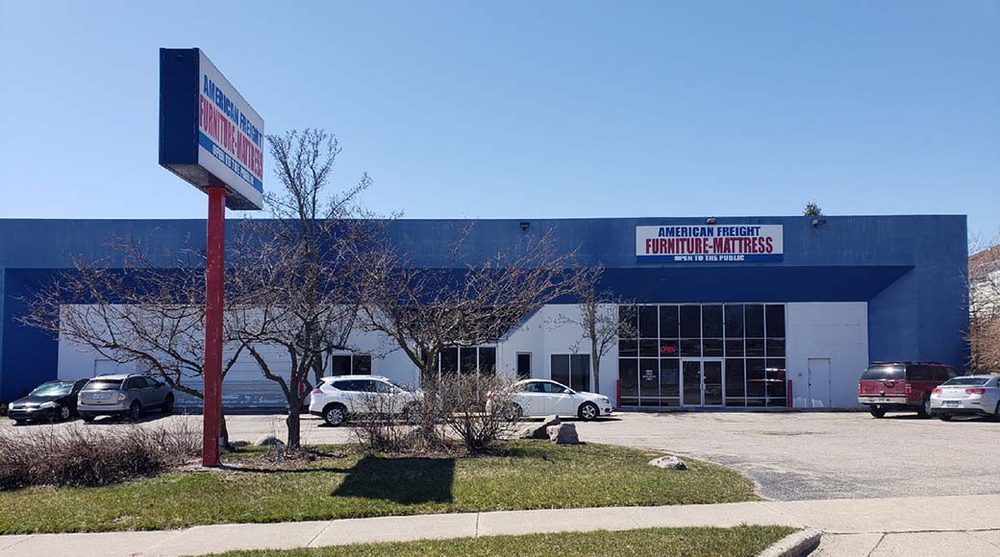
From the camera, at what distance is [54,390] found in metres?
27.0

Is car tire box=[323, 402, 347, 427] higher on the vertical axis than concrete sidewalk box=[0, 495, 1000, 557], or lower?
lower

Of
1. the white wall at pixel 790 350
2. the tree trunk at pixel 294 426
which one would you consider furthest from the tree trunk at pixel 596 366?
the tree trunk at pixel 294 426

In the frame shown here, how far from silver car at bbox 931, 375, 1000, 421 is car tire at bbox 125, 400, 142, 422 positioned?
2492cm

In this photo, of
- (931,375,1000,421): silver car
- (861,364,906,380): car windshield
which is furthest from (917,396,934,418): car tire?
(861,364,906,380): car windshield

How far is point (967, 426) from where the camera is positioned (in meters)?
23.0

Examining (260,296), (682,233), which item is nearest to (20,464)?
(260,296)

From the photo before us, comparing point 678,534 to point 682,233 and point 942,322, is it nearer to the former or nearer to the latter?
point 682,233

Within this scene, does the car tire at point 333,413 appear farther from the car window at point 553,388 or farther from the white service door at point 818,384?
the white service door at point 818,384

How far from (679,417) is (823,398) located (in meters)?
8.39

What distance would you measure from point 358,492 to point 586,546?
379cm

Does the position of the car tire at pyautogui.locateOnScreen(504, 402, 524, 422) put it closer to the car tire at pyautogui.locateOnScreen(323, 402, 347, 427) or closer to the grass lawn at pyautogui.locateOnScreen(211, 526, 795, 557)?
the grass lawn at pyautogui.locateOnScreen(211, 526, 795, 557)

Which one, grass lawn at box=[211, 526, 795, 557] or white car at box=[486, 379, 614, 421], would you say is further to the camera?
white car at box=[486, 379, 614, 421]

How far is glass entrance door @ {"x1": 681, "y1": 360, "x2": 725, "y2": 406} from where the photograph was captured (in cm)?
3362

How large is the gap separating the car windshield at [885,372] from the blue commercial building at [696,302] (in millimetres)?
5691
